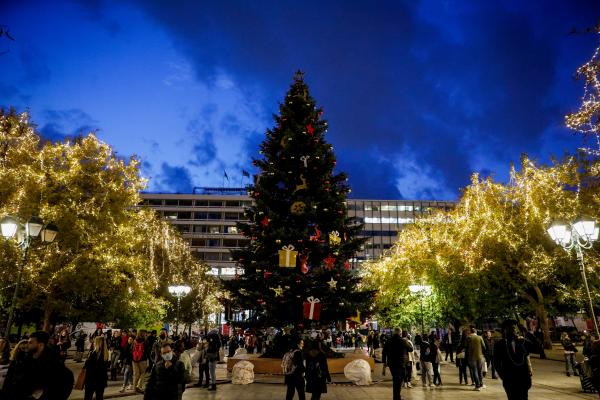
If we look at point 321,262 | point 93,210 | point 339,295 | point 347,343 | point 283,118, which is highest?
point 283,118

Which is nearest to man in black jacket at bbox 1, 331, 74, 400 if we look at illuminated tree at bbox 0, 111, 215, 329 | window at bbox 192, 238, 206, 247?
illuminated tree at bbox 0, 111, 215, 329

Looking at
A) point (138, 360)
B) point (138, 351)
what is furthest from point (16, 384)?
point (138, 360)

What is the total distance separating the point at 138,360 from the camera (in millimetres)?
13883

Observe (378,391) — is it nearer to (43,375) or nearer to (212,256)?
(43,375)

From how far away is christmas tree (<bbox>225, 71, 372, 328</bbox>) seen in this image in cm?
1916

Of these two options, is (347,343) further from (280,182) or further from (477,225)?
(280,182)

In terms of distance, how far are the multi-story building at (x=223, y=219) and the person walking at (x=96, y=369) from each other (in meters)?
82.2

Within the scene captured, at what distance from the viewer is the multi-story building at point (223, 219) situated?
94.4 metres

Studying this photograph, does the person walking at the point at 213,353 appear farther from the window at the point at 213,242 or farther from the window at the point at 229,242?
the window at the point at 213,242

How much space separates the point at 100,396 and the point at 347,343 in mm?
38355

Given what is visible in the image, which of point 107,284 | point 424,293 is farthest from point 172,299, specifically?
point 424,293

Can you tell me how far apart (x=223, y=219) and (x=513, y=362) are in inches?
3670

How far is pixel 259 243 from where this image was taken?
20.4 meters

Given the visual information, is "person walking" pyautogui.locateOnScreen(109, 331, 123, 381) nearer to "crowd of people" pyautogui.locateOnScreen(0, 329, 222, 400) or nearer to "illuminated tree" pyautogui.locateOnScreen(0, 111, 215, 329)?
"illuminated tree" pyautogui.locateOnScreen(0, 111, 215, 329)
